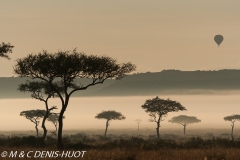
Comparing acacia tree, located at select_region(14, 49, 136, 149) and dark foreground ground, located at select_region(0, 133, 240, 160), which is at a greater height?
acacia tree, located at select_region(14, 49, 136, 149)

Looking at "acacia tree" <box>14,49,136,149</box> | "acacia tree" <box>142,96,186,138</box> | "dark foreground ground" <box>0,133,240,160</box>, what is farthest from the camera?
"acacia tree" <box>142,96,186,138</box>

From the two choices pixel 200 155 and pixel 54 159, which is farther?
pixel 200 155

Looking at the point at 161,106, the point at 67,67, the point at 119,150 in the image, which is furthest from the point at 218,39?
the point at 119,150

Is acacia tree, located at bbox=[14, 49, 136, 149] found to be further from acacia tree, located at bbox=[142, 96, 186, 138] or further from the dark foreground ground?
acacia tree, located at bbox=[142, 96, 186, 138]

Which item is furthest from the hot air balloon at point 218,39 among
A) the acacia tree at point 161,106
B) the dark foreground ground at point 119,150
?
the dark foreground ground at point 119,150

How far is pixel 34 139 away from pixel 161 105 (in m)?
63.0

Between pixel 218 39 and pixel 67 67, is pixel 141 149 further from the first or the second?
pixel 218 39

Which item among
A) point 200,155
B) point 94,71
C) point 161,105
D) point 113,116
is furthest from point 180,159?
point 113,116

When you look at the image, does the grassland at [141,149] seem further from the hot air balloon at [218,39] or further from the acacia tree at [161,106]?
the hot air balloon at [218,39]

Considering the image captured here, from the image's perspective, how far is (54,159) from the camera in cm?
2630

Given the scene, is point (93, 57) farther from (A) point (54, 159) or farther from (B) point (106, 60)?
(A) point (54, 159)

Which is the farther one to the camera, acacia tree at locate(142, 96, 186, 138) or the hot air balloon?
the hot air balloon

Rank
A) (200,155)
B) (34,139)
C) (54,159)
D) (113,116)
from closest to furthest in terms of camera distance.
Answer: (54,159)
(200,155)
(34,139)
(113,116)

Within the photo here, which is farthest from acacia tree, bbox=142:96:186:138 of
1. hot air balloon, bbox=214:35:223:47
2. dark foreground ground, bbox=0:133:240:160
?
hot air balloon, bbox=214:35:223:47
